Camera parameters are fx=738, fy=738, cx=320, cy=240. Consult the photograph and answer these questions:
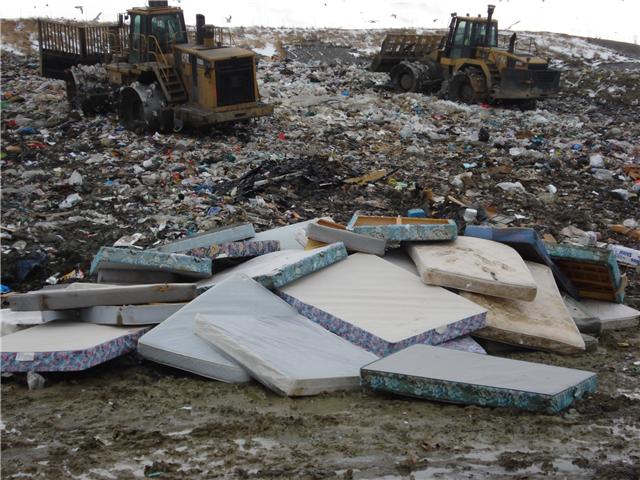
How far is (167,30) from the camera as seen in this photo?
1170cm

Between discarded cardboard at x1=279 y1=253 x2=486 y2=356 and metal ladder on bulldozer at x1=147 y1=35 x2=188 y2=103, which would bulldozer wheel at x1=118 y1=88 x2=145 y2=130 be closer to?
metal ladder on bulldozer at x1=147 y1=35 x2=188 y2=103

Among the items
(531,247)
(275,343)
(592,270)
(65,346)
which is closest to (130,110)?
(531,247)

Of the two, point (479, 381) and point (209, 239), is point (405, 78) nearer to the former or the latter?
point (209, 239)

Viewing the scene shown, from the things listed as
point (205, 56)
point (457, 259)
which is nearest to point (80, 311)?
point (457, 259)

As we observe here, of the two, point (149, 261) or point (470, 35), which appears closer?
point (149, 261)

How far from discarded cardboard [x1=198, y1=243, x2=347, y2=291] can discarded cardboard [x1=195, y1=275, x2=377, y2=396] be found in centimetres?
14

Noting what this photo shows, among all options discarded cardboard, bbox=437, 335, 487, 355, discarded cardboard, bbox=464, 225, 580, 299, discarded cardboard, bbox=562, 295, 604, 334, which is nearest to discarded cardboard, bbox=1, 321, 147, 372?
discarded cardboard, bbox=437, 335, 487, 355

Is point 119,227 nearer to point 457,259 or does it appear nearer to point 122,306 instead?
point 122,306

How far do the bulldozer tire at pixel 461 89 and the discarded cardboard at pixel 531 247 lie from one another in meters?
10.2

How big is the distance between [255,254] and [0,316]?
177 cm

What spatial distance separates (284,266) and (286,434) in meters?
1.68

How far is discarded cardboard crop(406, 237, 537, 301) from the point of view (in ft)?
15.2

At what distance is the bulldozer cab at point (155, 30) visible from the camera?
37.7ft

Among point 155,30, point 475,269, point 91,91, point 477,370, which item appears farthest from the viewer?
point 91,91
